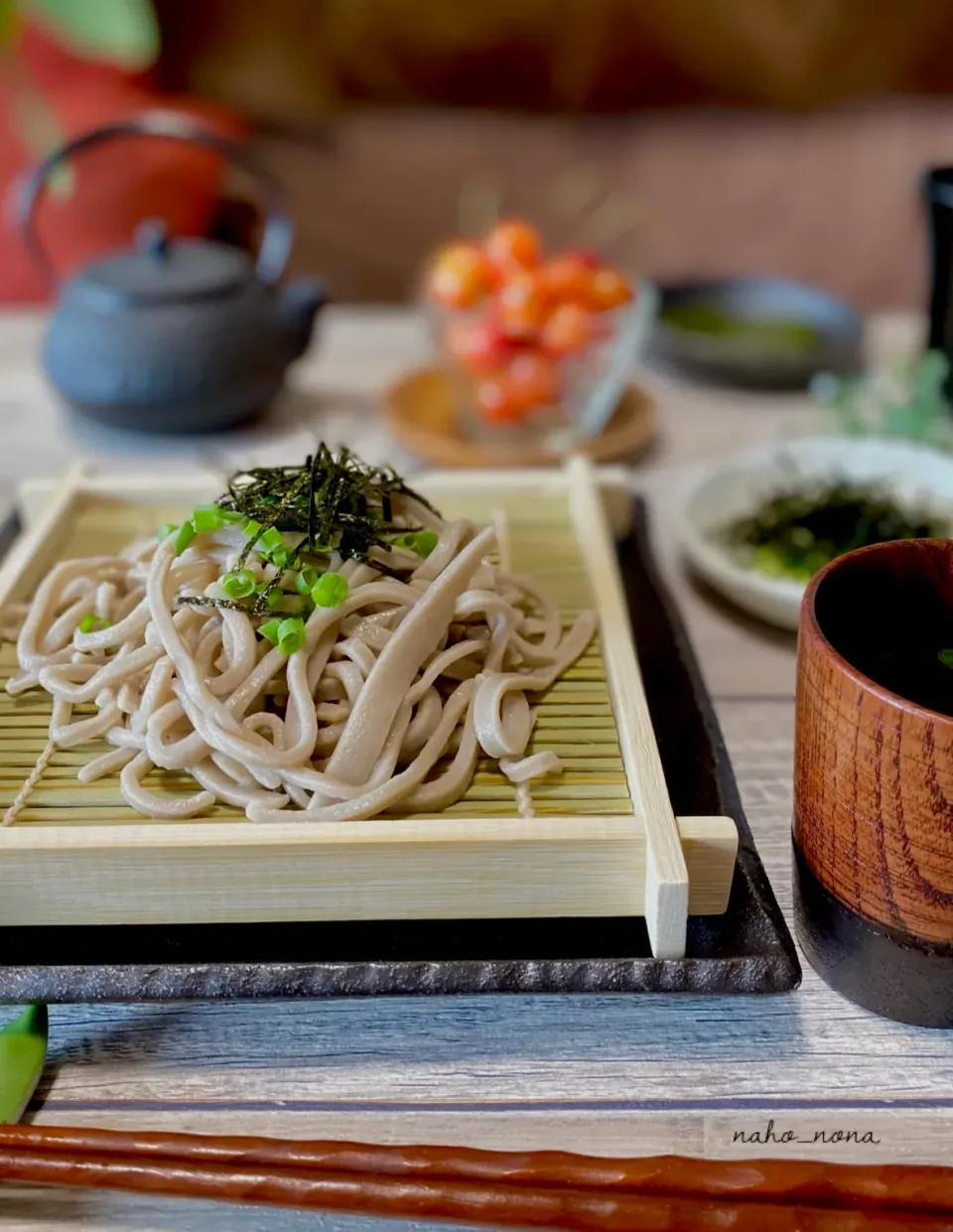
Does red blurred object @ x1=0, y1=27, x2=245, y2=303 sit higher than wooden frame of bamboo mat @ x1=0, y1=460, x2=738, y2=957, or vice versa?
red blurred object @ x1=0, y1=27, x2=245, y2=303

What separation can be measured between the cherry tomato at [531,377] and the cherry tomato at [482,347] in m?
0.03

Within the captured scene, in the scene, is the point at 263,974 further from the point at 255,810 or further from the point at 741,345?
the point at 741,345

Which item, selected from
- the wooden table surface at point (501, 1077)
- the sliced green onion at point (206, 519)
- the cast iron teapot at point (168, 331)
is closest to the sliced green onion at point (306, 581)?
the sliced green onion at point (206, 519)

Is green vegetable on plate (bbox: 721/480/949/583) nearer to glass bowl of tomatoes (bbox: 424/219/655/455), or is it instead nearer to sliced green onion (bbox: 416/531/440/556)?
glass bowl of tomatoes (bbox: 424/219/655/455)

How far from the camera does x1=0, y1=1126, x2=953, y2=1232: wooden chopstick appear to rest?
0.73m

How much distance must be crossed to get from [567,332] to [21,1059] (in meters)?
1.40

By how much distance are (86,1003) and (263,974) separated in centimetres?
14

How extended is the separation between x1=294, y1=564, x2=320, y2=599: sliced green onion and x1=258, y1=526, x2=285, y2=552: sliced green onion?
32 millimetres

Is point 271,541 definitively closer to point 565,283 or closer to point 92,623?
point 92,623

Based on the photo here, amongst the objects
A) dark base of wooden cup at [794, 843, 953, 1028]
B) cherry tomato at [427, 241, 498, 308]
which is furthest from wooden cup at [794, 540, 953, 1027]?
cherry tomato at [427, 241, 498, 308]

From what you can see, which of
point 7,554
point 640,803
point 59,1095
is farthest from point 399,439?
point 59,1095

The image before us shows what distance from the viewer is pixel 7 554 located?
135cm

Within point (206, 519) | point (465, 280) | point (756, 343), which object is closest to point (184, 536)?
point (206, 519)

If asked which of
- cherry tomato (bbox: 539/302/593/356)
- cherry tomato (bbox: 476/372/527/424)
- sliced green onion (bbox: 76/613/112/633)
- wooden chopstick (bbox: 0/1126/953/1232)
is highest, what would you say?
cherry tomato (bbox: 539/302/593/356)
